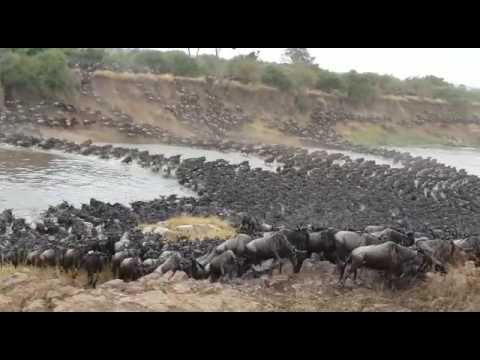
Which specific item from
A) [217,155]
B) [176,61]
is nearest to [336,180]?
[217,155]

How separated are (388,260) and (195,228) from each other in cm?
585

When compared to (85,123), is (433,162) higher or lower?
lower

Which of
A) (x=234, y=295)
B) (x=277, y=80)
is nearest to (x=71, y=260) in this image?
(x=234, y=295)

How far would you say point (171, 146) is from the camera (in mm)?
33844

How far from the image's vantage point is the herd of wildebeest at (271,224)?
29.2 ft

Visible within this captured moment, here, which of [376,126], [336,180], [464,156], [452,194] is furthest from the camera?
[376,126]

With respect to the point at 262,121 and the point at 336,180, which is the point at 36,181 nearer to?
the point at 336,180

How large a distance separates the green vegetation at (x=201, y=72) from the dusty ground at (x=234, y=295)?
2995 cm

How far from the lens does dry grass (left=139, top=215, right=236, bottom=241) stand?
1235 centimetres

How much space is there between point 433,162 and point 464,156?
618 inches

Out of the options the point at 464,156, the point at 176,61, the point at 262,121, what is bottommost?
the point at 464,156

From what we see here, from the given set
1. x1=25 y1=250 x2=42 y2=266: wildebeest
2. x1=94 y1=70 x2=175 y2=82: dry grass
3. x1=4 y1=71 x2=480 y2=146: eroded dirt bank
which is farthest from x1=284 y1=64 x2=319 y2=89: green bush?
x1=25 y1=250 x2=42 y2=266: wildebeest

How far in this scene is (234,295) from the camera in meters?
7.66

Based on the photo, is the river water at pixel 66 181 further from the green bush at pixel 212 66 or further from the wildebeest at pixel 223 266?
the green bush at pixel 212 66
